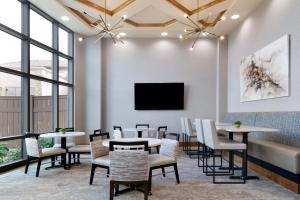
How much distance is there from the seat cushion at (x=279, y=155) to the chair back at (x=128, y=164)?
207 centimetres

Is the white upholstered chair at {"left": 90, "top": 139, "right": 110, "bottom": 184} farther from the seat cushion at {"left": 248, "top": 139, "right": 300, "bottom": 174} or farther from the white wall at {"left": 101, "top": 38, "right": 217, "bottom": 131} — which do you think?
the white wall at {"left": 101, "top": 38, "right": 217, "bottom": 131}

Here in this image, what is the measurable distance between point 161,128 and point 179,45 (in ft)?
9.23

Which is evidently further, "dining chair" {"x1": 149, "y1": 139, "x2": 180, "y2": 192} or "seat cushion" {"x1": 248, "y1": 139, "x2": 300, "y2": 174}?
"dining chair" {"x1": 149, "y1": 139, "x2": 180, "y2": 192}

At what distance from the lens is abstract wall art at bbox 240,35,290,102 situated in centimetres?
495

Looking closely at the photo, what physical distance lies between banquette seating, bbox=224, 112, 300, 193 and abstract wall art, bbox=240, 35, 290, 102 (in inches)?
19.2

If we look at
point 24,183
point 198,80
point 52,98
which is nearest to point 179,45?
point 198,80

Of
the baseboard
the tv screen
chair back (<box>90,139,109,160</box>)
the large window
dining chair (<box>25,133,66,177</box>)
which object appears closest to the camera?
the baseboard

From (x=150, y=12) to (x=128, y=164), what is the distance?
16.6 feet

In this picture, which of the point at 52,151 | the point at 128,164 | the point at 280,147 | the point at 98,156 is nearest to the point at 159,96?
the point at 52,151

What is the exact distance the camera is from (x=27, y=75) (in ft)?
18.6

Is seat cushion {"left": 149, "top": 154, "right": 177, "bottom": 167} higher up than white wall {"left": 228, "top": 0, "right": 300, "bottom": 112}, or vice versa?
white wall {"left": 228, "top": 0, "right": 300, "bottom": 112}

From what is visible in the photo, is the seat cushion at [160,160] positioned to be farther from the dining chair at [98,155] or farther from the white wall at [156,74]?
the white wall at [156,74]

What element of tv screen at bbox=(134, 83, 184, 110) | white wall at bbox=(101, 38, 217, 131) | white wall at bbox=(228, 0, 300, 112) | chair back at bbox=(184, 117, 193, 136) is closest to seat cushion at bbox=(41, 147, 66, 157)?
chair back at bbox=(184, 117, 193, 136)

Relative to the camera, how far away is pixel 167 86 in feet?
28.1
